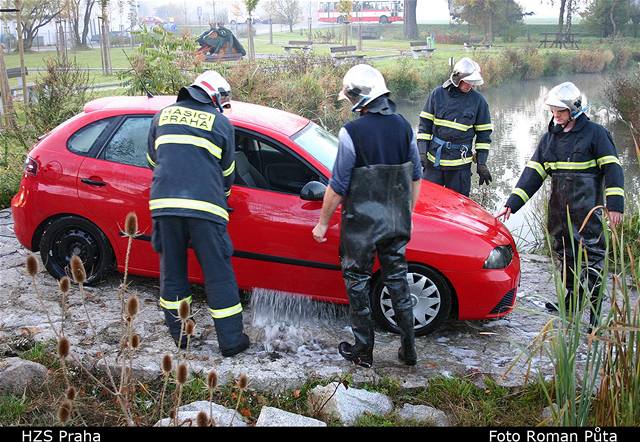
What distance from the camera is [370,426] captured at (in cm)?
379

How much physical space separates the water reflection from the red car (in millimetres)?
3772

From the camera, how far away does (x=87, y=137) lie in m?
5.31

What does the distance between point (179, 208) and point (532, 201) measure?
Answer: 23.1 ft

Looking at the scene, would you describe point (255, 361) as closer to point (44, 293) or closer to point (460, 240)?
point (460, 240)

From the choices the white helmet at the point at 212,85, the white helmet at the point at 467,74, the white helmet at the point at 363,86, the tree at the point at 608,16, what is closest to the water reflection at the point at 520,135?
the white helmet at the point at 467,74

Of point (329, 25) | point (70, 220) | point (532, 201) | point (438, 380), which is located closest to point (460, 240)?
point (438, 380)

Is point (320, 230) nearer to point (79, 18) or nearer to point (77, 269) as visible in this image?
point (77, 269)

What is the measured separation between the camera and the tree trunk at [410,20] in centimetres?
4785

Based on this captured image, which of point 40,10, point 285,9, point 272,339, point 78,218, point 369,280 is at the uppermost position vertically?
point 285,9

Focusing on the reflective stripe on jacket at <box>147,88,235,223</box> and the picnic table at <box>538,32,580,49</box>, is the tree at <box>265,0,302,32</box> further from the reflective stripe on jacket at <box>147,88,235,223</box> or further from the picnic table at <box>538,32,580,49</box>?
the reflective stripe on jacket at <box>147,88,235,223</box>

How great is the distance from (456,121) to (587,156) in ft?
5.58

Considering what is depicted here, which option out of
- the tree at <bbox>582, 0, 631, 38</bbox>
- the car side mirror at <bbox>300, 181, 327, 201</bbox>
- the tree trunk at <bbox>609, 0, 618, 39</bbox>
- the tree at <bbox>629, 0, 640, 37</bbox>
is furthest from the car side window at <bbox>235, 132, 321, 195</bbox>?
the tree at <bbox>629, 0, 640, 37</bbox>

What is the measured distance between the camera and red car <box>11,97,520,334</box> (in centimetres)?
482

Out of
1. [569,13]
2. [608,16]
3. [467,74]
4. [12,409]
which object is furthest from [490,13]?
[12,409]
